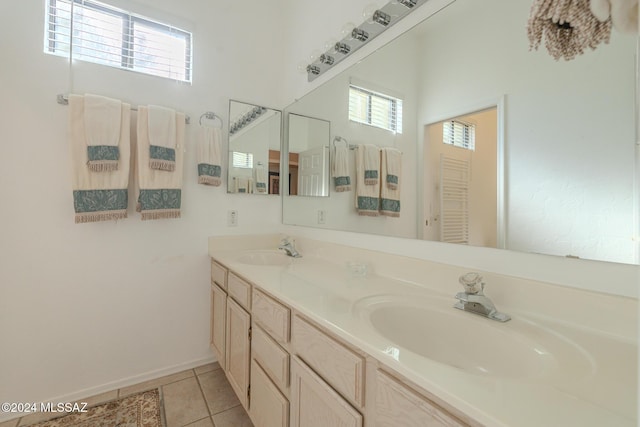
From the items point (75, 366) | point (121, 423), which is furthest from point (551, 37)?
point (75, 366)

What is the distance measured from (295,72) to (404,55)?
1108mm

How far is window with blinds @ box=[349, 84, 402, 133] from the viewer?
1.29 metres

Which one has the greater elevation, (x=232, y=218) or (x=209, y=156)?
(x=209, y=156)

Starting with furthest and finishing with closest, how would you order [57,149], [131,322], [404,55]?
1. [131,322]
2. [57,149]
3. [404,55]

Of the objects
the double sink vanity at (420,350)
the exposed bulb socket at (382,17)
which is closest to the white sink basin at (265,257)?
the double sink vanity at (420,350)

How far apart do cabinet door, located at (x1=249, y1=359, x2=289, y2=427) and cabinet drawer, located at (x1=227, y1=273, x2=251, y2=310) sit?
278mm

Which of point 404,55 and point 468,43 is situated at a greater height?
point 404,55

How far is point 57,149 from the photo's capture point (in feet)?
5.05

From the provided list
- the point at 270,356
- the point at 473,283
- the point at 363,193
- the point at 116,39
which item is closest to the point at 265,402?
the point at 270,356

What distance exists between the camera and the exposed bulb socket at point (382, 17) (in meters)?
1.34

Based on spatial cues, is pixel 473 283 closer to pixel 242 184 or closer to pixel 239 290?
pixel 239 290

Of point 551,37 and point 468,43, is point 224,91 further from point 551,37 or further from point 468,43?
point 551,37

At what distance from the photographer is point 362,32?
1470 mm

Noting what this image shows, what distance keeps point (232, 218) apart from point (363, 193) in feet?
3.56
